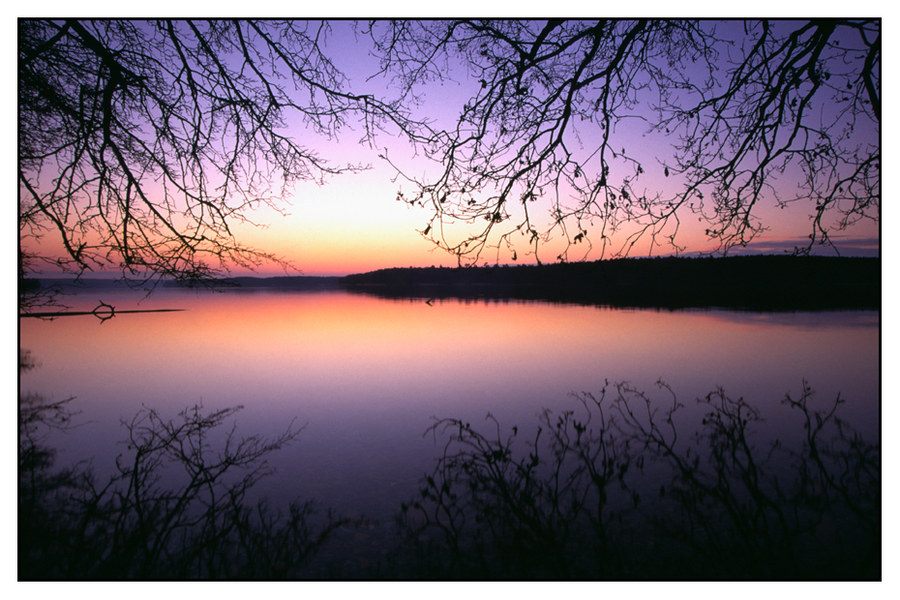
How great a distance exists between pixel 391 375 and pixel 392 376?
0.38 feet

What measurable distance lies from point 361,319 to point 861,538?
22.2m

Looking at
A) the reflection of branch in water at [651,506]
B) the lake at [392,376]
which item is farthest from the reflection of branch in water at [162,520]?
the reflection of branch in water at [651,506]

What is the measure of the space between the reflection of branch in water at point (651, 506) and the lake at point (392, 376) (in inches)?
22.8

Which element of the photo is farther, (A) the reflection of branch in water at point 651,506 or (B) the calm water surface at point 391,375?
(B) the calm water surface at point 391,375

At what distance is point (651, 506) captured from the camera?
4.22 meters

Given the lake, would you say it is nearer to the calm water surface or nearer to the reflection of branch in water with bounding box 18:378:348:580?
the calm water surface

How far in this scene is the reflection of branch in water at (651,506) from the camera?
3.47m

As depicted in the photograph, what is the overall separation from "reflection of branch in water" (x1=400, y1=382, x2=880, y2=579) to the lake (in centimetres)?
58

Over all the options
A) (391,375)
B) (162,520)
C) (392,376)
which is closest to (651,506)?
(162,520)

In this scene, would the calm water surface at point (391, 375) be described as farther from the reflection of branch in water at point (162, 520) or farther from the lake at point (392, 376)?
the reflection of branch in water at point (162, 520)

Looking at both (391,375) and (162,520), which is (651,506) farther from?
(391,375)

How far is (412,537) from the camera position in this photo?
3789 millimetres

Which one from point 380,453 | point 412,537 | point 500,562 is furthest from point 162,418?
point 500,562
